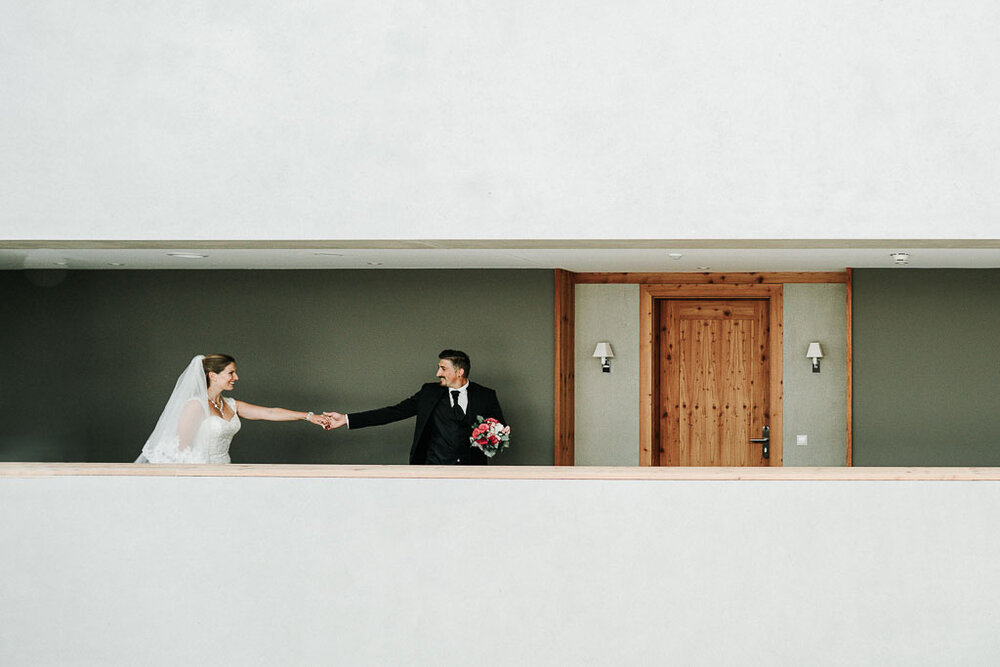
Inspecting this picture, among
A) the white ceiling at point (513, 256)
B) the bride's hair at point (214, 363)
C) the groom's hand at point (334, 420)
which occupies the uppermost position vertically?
the white ceiling at point (513, 256)

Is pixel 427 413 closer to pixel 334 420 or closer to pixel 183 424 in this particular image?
pixel 334 420

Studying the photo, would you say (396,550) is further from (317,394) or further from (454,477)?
(317,394)

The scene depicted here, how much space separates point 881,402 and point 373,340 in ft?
13.0

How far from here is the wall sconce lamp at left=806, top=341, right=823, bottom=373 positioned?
6125mm

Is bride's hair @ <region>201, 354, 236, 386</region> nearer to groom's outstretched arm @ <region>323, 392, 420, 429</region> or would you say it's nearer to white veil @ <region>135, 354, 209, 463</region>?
white veil @ <region>135, 354, 209, 463</region>

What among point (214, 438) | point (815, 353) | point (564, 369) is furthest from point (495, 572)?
point (815, 353)

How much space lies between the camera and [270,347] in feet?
19.9

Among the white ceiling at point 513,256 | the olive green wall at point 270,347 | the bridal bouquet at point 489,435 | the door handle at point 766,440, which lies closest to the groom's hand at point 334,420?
the olive green wall at point 270,347

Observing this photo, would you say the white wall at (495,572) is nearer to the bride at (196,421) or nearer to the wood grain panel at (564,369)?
the bride at (196,421)

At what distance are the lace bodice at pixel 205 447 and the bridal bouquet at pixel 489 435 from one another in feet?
5.45

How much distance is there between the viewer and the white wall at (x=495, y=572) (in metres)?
3.52

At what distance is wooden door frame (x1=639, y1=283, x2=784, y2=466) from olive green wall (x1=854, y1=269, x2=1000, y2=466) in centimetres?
62

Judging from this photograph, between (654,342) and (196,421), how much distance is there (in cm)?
364
